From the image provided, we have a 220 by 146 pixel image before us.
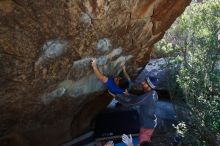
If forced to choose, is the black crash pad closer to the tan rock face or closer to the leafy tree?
the tan rock face

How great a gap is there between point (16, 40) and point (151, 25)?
2580mm

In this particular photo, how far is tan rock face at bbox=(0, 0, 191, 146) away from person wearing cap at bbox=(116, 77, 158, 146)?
1.74ft

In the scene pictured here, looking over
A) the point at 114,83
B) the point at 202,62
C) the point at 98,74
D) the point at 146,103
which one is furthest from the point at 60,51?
the point at 202,62

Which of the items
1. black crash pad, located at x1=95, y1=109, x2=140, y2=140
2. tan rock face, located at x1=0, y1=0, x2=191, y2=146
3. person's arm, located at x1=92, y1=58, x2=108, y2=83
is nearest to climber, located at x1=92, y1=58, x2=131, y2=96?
person's arm, located at x1=92, y1=58, x2=108, y2=83

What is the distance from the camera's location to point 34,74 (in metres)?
5.62

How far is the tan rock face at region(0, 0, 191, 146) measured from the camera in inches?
194

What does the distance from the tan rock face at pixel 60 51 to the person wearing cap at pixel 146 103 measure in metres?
0.53

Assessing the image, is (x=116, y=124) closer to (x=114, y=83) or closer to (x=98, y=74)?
(x=114, y=83)

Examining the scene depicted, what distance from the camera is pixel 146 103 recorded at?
6.59 m

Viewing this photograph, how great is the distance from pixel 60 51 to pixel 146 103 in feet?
5.87

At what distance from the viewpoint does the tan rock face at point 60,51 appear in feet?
16.2

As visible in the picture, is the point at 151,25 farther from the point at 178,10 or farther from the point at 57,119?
the point at 57,119

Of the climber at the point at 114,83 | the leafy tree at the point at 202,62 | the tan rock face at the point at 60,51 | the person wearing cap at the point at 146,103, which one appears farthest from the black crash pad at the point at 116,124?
the climber at the point at 114,83

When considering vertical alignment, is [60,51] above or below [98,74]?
above
